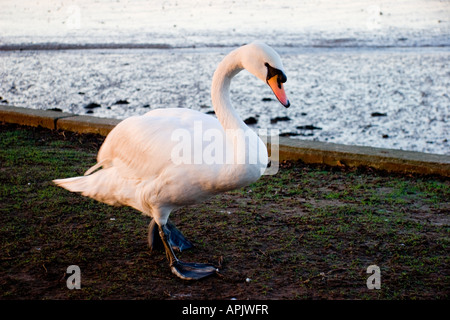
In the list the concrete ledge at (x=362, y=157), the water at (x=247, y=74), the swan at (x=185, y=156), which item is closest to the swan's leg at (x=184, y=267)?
the swan at (x=185, y=156)

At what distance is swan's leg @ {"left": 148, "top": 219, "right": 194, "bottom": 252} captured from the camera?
386 cm

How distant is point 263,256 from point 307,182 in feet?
5.27

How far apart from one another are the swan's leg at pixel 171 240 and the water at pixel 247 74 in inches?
127

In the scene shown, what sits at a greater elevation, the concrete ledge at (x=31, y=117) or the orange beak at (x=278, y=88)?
the orange beak at (x=278, y=88)

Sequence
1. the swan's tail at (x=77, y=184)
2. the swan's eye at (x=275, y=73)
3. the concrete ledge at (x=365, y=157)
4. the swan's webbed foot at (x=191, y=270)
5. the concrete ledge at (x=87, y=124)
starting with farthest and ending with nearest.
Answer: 1. the concrete ledge at (x=87, y=124)
2. the concrete ledge at (x=365, y=157)
3. the swan's tail at (x=77, y=184)
4. the swan's webbed foot at (x=191, y=270)
5. the swan's eye at (x=275, y=73)

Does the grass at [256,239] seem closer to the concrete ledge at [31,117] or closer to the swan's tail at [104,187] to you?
the swan's tail at [104,187]

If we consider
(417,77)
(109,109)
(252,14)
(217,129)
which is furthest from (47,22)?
(217,129)

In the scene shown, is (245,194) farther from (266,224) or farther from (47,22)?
(47,22)

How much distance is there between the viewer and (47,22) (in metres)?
16.1

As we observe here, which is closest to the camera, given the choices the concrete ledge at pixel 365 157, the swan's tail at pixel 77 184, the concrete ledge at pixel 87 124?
the swan's tail at pixel 77 184

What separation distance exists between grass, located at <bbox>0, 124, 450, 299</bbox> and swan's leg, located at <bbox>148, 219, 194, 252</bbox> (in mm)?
63

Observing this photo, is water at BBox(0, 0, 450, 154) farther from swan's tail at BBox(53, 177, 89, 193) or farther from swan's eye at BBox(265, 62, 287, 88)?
swan's eye at BBox(265, 62, 287, 88)

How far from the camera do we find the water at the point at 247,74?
7715 mm
